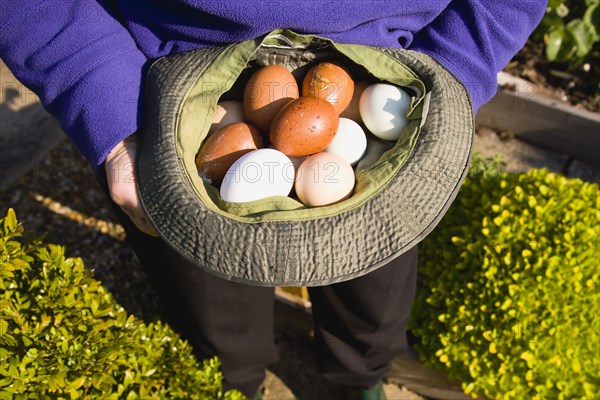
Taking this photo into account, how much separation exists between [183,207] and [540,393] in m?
1.37

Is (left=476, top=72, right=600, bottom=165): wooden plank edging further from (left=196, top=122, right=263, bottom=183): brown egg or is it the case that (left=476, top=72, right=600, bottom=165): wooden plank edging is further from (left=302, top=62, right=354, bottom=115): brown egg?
(left=196, top=122, right=263, bottom=183): brown egg

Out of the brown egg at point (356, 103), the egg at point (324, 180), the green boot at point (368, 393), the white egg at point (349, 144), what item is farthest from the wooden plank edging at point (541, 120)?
the egg at point (324, 180)

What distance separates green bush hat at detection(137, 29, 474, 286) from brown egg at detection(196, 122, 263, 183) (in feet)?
0.12

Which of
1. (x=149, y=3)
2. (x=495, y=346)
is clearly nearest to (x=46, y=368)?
(x=149, y=3)

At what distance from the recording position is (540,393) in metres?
1.86

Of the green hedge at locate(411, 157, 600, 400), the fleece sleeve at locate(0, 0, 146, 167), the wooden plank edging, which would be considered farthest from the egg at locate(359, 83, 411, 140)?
the wooden plank edging

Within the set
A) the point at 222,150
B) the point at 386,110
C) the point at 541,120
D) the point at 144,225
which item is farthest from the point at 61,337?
the point at 541,120

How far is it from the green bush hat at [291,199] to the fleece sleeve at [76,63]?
0.07 m

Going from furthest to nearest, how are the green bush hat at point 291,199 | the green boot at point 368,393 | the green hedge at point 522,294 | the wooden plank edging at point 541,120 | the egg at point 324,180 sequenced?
the wooden plank edging at point 541,120 < the green boot at point 368,393 < the green hedge at point 522,294 < the egg at point 324,180 < the green bush hat at point 291,199

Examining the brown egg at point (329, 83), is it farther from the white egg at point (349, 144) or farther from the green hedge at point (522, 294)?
the green hedge at point (522, 294)

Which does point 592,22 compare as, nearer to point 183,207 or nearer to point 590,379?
point 590,379

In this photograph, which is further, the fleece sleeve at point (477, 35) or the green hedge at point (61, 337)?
the fleece sleeve at point (477, 35)

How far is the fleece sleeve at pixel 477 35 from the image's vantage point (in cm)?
134

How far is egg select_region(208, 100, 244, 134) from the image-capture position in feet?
4.70
